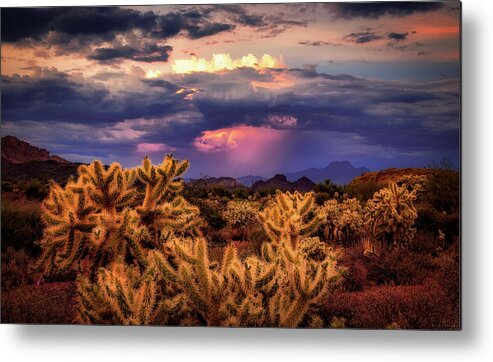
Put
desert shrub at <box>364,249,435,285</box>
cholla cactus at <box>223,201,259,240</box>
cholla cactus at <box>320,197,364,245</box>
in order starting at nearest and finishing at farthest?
1. desert shrub at <box>364,249,435,285</box>
2. cholla cactus at <box>320,197,364,245</box>
3. cholla cactus at <box>223,201,259,240</box>

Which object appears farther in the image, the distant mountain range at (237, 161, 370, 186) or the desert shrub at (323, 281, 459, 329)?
the distant mountain range at (237, 161, 370, 186)

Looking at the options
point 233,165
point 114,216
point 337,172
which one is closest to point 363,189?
point 337,172

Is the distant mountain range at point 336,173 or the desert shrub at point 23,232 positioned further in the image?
the desert shrub at point 23,232

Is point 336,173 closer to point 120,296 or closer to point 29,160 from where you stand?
point 120,296

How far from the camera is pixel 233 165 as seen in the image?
5219mm

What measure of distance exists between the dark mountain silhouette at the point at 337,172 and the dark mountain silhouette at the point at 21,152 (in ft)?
5.82

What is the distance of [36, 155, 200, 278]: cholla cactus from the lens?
5.00 m

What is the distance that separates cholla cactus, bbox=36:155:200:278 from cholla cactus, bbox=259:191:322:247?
543 mm

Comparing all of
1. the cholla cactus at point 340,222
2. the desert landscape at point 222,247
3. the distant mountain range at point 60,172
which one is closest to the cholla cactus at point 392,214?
the desert landscape at point 222,247

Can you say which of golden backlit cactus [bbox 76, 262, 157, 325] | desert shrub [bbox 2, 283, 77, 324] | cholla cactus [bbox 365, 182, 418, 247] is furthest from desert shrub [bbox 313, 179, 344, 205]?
desert shrub [bbox 2, 283, 77, 324]

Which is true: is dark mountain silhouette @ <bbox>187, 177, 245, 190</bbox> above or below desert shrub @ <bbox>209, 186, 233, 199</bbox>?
above

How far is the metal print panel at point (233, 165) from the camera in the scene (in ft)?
16.2

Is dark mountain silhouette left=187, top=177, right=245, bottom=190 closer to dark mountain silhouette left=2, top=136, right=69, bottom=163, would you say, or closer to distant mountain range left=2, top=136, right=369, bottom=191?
distant mountain range left=2, top=136, right=369, bottom=191

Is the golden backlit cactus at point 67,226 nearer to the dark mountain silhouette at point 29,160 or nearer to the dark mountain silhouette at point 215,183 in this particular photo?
the dark mountain silhouette at point 29,160
